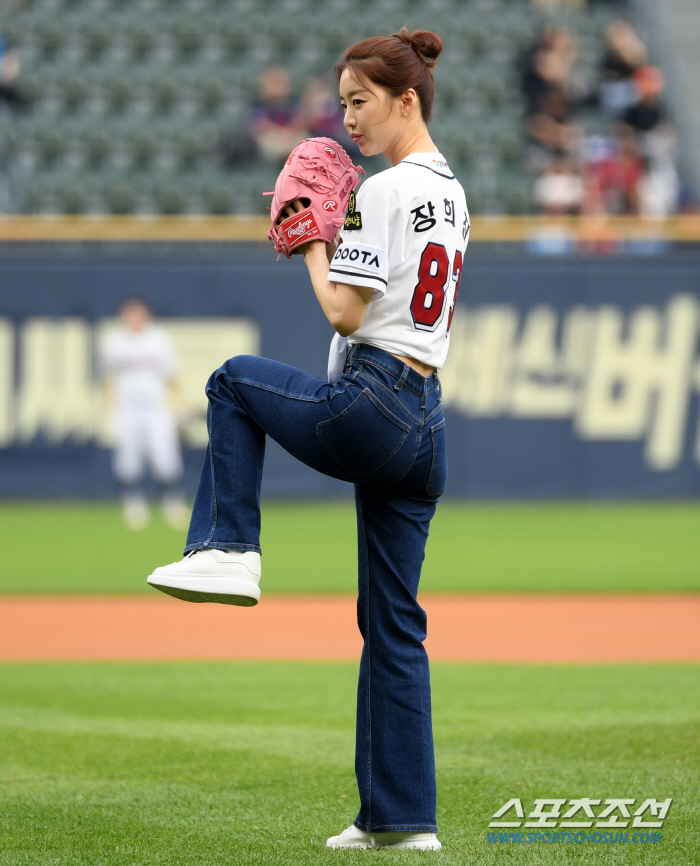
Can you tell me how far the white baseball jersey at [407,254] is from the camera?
298 cm

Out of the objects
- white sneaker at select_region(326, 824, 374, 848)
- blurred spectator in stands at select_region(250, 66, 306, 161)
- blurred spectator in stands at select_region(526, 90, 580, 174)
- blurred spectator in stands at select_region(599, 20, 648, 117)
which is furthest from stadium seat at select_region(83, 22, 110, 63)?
white sneaker at select_region(326, 824, 374, 848)

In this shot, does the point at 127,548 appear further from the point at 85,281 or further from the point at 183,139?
the point at 183,139

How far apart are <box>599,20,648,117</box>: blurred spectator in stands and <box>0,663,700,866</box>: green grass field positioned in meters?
11.4

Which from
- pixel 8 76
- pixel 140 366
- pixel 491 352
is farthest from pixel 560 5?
pixel 140 366

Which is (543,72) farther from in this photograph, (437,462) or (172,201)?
(437,462)

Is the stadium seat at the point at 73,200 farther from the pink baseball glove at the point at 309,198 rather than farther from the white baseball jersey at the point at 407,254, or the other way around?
the white baseball jersey at the point at 407,254

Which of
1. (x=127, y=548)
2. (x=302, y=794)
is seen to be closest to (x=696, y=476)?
(x=127, y=548)

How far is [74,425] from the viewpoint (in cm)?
1449

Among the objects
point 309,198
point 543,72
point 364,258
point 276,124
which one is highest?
point 543,72

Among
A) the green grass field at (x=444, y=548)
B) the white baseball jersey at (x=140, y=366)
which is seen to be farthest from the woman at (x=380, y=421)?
the white baseball jersey at (x=140, y=366)

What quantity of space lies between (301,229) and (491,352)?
11.7m

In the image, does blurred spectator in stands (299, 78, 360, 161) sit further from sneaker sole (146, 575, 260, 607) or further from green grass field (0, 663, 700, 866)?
sneaker sole (146, 575, 260, 607)

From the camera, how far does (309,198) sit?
10.4 feet

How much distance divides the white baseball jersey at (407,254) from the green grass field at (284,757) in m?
1.28
